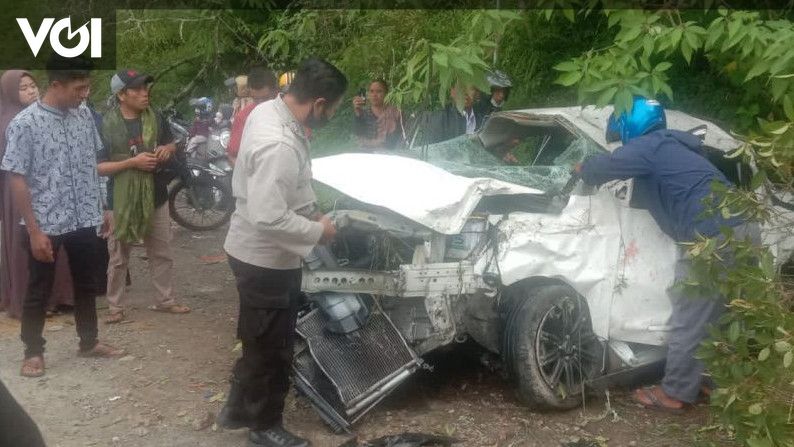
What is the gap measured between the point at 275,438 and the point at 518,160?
2.74m

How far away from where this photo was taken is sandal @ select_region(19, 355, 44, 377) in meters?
5.54

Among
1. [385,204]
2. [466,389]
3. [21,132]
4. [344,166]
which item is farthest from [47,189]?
[466,389]

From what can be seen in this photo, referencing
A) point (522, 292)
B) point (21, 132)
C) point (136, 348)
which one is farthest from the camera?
point (136, 348)

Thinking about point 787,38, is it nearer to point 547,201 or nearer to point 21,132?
point 547,201

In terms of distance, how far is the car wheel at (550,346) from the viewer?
4.77 meters

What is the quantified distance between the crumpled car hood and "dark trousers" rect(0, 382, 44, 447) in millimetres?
2873

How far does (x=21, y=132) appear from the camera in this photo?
5297 millimetres

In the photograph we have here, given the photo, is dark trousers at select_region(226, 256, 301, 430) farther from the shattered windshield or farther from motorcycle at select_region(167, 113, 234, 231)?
motorcycle at select_region(167, 113, 234, 231)

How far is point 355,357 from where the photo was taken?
186 inches

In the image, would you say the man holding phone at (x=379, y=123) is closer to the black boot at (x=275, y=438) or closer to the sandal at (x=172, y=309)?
the sandal at (x=172, y=309)

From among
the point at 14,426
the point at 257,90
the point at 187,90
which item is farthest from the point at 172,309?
the point at 187,90

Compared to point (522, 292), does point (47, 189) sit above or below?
above

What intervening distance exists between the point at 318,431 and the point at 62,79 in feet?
8.73

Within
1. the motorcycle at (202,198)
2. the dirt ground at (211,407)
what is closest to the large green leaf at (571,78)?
the dirt ground at (211,407)
